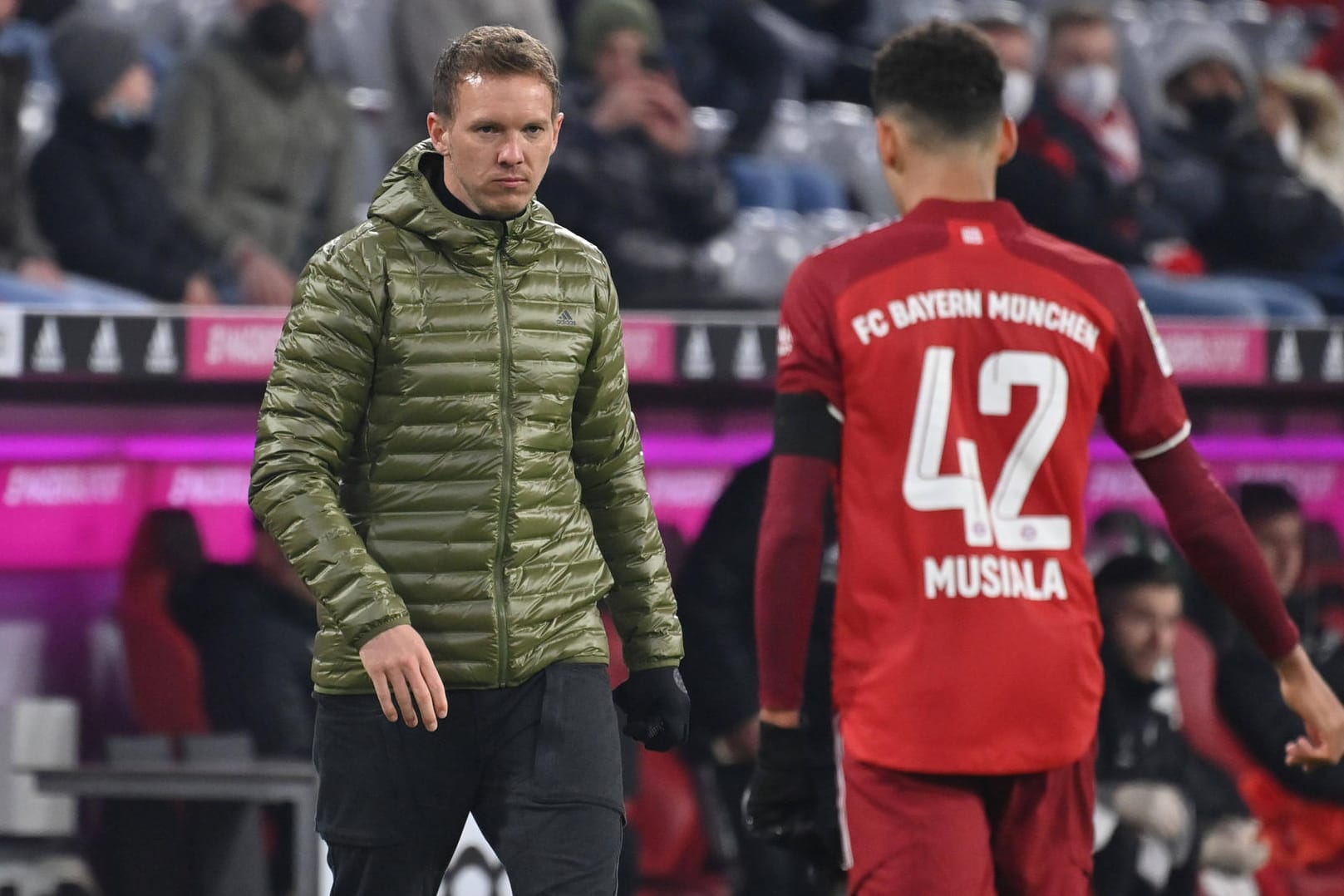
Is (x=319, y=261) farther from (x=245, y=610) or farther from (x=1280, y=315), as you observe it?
(x=1280, y=315)

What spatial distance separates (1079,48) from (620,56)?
1.86 metres

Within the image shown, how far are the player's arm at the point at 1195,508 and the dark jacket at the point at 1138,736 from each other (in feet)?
9.01

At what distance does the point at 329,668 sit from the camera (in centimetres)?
285

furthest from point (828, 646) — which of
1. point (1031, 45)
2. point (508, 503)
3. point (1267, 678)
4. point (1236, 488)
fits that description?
point (1031, 45)

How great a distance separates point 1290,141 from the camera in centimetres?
833

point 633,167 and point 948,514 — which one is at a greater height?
point 633,167

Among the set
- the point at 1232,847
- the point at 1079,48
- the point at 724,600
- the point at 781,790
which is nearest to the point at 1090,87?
the point at 1079,48

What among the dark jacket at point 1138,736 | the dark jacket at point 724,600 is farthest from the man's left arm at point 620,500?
the dark jacket at point 1138,736

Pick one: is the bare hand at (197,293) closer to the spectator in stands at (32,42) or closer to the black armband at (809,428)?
the spectator in stands at (32,42)

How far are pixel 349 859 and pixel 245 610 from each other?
2636mm

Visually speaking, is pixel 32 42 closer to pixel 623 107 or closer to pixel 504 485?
pixel 623 107

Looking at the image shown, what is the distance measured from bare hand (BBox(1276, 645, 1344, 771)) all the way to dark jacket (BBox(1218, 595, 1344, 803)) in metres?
3.25

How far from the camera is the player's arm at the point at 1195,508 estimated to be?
2.86m

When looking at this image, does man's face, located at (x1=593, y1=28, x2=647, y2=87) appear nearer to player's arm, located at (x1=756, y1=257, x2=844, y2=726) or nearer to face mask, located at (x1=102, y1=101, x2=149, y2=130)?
face mask, located at (x1=102, y1=101, x2=149, y2=130)
